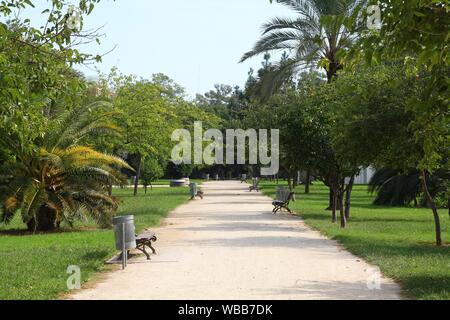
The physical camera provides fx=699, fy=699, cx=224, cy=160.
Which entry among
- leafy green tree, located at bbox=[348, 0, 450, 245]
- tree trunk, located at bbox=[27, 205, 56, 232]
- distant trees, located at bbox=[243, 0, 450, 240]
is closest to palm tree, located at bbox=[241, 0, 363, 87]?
distant trees, located at bbox=[243, 0, 450, 240]

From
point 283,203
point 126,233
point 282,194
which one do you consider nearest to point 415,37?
point 126,233

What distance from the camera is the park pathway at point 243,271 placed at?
8.83 m

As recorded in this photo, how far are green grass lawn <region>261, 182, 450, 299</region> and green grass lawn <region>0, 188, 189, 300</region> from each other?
4.66m

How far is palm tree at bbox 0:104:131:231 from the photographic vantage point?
1816 centimetres

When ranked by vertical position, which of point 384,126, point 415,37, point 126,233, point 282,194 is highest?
point 415,37

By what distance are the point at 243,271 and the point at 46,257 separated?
397 centimetres

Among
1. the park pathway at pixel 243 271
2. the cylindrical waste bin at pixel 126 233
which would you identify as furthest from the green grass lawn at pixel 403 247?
the cylindrical waste bin at pixel 126 233

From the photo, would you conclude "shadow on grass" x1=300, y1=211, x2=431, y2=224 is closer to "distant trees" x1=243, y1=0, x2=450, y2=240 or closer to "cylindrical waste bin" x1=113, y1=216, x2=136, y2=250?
"distant trees" x1=243, y1=0, x2=450, y2=240

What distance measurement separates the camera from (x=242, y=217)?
943 inches

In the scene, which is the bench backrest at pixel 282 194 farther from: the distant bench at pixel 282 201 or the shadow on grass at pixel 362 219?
the shadow on grass at pixel 362 219

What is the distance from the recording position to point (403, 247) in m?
14.7

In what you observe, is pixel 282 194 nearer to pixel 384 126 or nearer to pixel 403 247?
pixel 384 126

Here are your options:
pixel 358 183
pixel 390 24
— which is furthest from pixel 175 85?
pixel 390 24

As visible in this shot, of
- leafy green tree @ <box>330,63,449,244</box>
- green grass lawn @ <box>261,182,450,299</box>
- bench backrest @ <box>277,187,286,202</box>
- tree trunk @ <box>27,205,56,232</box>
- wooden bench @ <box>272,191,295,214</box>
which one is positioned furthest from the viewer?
bench backrest @ <box>277,187,286,202</box>
